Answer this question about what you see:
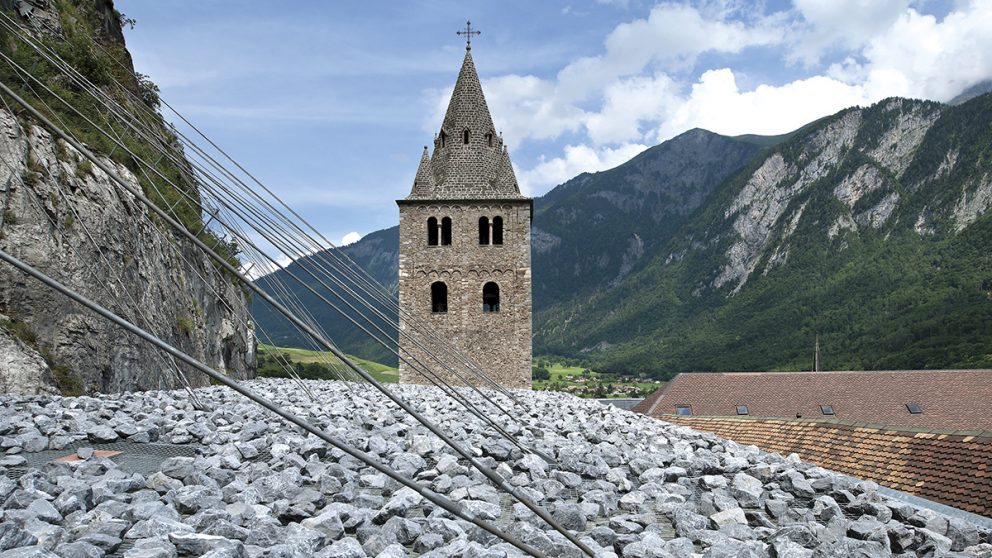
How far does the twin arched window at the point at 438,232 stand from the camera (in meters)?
29.8

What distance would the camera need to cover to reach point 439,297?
30328mm

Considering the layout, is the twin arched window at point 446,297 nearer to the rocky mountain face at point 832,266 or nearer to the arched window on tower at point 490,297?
the arched window on tower at point 490,297

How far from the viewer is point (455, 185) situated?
98.9 feet

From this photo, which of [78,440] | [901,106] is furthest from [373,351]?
[901,106]

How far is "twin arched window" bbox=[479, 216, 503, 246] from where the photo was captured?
29750mm

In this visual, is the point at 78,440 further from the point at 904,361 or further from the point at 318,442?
the point at 904,361

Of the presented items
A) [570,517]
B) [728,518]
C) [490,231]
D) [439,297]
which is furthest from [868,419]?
[570,517]

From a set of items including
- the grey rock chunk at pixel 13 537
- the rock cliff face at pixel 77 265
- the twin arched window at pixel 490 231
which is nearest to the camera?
the grey rock chunk at pixel 13 537

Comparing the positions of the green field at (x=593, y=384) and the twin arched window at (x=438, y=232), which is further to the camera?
the green field at (x=593, y=384)

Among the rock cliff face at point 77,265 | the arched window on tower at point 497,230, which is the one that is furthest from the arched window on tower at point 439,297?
the rock cliff face at point 77,265

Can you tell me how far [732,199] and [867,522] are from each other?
17188cm

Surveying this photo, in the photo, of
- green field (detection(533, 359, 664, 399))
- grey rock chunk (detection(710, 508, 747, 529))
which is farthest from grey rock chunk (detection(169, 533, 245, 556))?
green field (detection(533, 359, 664, 399))

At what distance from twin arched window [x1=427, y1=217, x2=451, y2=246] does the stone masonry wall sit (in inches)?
10.4

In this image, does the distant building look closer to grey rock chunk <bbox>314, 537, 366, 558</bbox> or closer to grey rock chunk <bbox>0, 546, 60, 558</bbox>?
grey rock chunk <bbox>314, 537, 366, 558</bbox>
